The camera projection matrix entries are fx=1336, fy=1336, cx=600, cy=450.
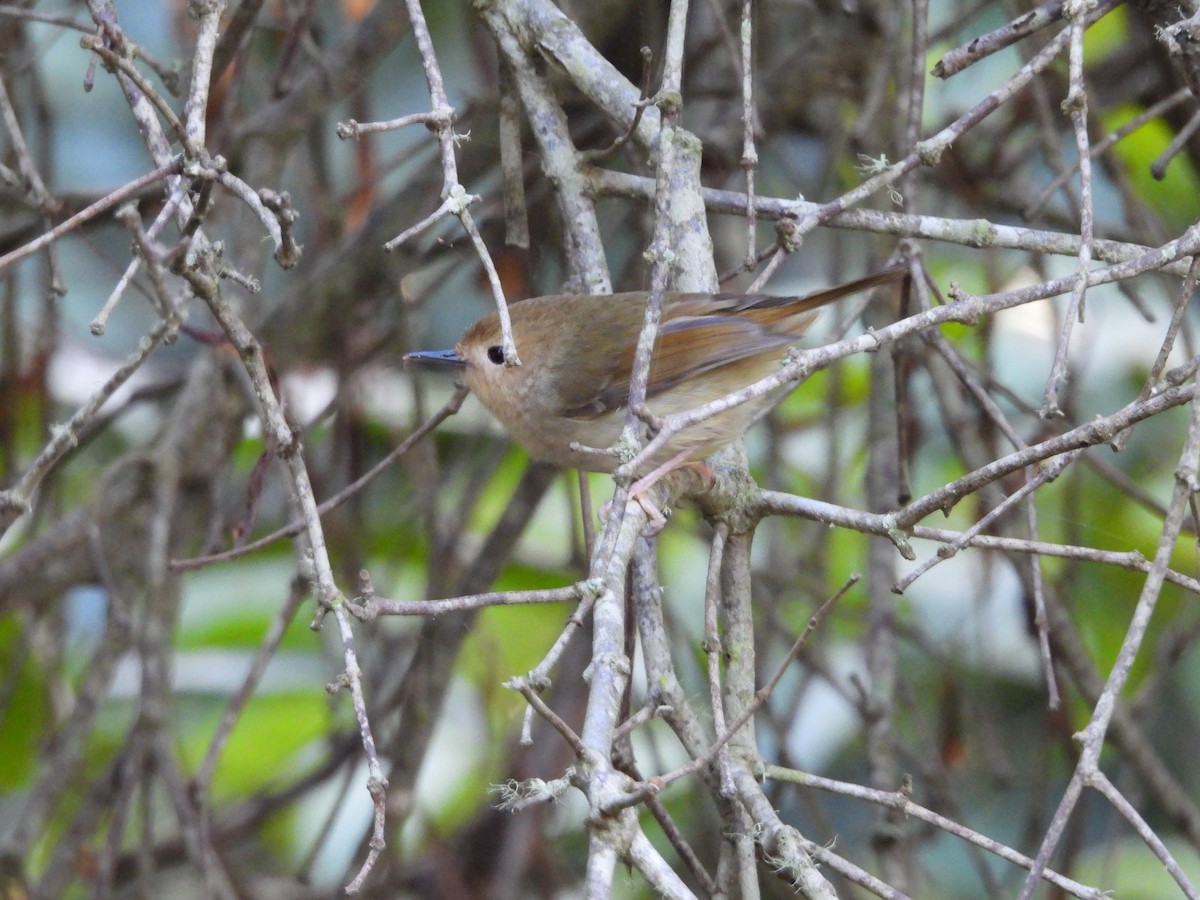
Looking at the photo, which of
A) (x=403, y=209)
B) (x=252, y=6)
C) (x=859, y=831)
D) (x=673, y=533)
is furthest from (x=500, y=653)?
(x=252, y=6)

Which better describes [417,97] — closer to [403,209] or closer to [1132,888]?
[403,209]

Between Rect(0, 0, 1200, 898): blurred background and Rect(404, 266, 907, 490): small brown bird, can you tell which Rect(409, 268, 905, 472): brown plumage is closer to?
Rect(404, 266, 907, 490): small brown bird

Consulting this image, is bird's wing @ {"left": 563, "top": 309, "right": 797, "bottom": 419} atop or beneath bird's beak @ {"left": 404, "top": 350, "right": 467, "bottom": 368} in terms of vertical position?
beneath

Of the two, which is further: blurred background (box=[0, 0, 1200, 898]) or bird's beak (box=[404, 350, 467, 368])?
blurred background (box=[0, 0, 1200, 898])

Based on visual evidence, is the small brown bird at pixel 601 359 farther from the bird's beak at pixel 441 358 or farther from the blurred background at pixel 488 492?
the blurred background at pixel 488 492

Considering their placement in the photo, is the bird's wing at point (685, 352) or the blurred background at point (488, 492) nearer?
the bird's wing at point (685, 352)

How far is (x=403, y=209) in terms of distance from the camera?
3.66 meters

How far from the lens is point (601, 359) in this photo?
329cm

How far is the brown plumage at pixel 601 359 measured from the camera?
3.15 metres

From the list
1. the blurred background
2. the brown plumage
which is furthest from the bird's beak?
the blurred background

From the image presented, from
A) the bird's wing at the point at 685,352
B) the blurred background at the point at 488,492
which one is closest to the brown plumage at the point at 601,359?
the bird's wing at the point at 685,352

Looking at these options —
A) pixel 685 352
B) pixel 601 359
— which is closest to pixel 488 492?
pixel 601 359

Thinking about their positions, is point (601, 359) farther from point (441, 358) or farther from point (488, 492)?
point (488, 492)

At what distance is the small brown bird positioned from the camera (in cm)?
315
